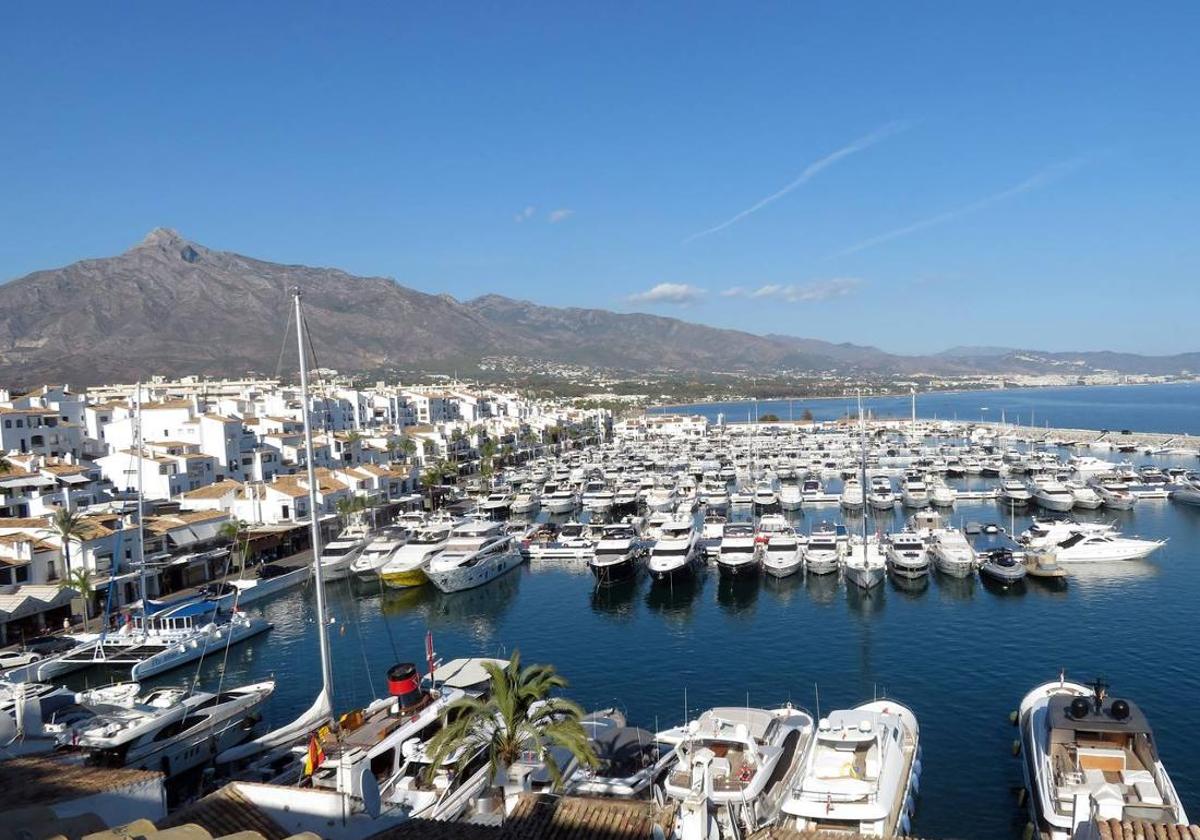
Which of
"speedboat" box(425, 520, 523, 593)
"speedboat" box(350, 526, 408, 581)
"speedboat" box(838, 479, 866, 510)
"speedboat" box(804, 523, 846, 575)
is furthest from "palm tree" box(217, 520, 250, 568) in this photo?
"speedboat" box(838, 479, 866, 510)

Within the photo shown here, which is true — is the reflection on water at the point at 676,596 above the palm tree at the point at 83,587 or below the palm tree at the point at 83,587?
below

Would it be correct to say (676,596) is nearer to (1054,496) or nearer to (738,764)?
(738,764)

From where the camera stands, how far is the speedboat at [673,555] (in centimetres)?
4869

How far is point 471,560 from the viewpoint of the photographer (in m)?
50.2

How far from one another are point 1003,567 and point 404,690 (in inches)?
1387

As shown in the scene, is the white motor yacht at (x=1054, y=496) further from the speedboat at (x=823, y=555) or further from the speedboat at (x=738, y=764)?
the speedboat at (x=738, y=764)

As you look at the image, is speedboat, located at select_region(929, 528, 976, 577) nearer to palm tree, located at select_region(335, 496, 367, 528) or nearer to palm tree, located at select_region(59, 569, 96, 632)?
palm tree, located at select_region(335, 496, 367, 528)

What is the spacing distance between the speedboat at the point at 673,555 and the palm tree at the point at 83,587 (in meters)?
29.0

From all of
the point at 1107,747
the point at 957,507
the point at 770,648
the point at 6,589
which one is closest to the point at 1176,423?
the point at 957,507

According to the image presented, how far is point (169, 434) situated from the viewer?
78375mm

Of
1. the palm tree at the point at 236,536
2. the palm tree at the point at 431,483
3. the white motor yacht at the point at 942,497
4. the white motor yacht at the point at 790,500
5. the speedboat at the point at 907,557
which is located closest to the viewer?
the speedboat at the point at 907,557

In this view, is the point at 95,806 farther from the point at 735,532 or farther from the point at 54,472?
the point at 54,472

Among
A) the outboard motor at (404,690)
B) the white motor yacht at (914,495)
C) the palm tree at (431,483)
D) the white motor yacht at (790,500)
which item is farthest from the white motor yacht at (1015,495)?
the outboard motor at (404,690)

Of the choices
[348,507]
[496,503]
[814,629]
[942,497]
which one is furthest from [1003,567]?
[348,507]
